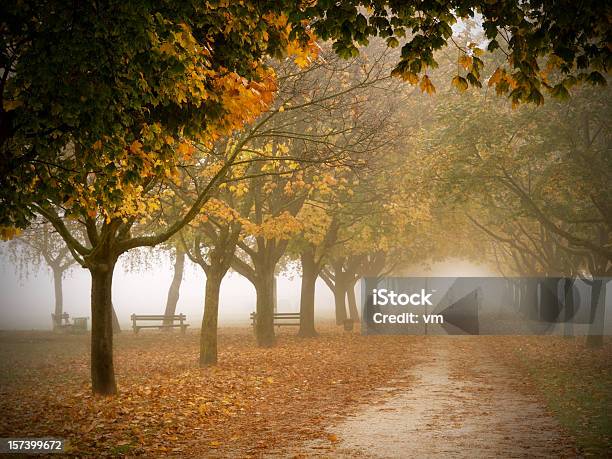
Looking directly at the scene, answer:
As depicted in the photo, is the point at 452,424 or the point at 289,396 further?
the point at 289,396

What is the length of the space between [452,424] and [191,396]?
Answer: 5.26 meters

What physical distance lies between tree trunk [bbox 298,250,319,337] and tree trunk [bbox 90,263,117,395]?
1750 cm

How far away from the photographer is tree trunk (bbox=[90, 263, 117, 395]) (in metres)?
11.9

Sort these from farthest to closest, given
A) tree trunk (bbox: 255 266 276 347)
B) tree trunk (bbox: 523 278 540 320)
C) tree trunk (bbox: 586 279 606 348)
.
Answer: tree trunk (bbox: 523 278 540 320), tree trunk (bbox: 255 266 276 347), tree trunk (bbox: 586 279 606 348)

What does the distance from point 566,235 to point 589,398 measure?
26.8ft

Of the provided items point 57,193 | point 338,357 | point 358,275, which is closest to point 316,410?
point 57,193

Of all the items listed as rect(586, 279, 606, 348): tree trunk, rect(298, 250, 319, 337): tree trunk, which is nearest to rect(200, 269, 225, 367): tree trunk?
rect(298, 250, 319, 337): tree trunk

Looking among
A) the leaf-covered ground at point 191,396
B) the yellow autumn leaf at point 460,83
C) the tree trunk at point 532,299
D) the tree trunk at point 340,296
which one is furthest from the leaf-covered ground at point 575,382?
the tree trunk at point 340,296

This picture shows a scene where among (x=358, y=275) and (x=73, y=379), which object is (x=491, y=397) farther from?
(x=358, y=275)

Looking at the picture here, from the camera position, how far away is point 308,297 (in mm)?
30094

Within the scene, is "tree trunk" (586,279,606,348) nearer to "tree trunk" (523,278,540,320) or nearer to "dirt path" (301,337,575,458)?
"dirt path" (301,337,575,458)

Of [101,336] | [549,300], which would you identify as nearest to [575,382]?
[101,336]

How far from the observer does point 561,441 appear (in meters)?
8.55

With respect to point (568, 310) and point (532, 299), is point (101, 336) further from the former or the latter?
point (532, 299)
